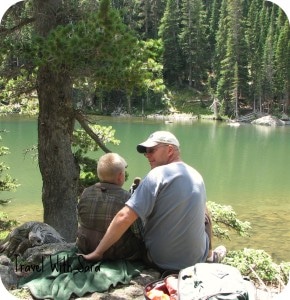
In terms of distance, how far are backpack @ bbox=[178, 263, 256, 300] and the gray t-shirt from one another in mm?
474

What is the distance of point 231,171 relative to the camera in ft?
82.6

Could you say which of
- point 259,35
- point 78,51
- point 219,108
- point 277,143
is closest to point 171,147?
point 78,51

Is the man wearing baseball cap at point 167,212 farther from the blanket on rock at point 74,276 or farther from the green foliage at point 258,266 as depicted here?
the green foliage at point 258,266

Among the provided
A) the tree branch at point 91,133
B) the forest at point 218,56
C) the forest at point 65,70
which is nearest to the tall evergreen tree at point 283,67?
the forest at point 218,56

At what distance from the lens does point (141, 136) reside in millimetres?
38031

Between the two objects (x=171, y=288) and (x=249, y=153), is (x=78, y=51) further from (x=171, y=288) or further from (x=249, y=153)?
(x=249, y=153)

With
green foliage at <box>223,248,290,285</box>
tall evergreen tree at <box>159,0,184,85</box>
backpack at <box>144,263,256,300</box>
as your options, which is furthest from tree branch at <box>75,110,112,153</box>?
tall evergreen tree at <box>159,0,184,85</box>

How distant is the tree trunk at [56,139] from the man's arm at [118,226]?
3.68 m

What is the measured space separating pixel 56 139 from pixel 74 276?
3.77m

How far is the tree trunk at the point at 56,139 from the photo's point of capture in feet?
21.4

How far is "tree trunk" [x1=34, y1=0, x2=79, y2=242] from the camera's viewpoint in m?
6.53

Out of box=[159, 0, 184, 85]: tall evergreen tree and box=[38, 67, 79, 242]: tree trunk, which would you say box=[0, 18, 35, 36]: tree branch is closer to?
box=[38, 67, 79, 242]: tree trunk

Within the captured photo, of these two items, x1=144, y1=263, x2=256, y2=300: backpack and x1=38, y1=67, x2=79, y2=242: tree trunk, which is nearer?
x1=144, y1=263, x2=256, y2=300: backpack

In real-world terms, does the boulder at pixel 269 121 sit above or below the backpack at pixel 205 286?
below
